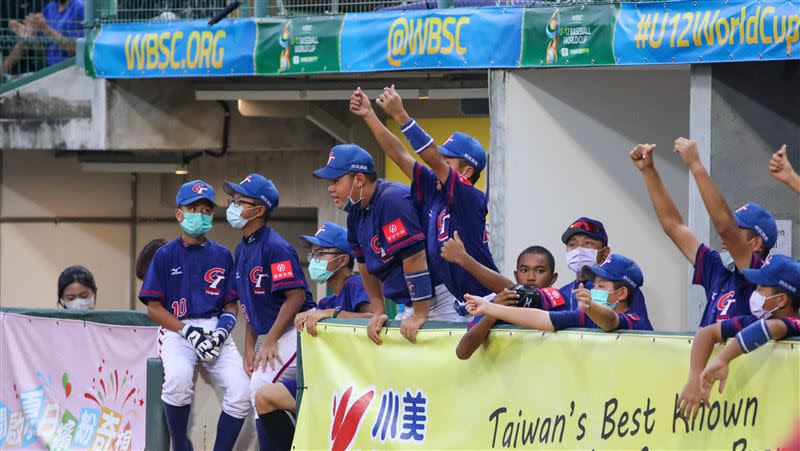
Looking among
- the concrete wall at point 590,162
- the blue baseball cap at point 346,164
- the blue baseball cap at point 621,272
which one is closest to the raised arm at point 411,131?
the blue baseball cap at point 346,164

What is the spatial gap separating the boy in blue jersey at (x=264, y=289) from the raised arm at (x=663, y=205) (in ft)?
8.61

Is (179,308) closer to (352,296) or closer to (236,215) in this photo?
(236,215)

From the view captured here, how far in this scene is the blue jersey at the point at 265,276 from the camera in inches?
333

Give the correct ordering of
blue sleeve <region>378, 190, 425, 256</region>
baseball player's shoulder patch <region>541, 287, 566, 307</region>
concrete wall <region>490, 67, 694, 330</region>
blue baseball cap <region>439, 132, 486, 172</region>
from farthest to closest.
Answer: concrete wall <region>490, 67, 694, 330</region>
blue baseball cap <region>439, 132, 486, 172</region>
blue sleeve <region>378, 190, 425, 256</region>
baseball player's shoulder patch <region>541, 287, 566, 307</region>

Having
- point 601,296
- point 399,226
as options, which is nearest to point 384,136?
→ point 399,226

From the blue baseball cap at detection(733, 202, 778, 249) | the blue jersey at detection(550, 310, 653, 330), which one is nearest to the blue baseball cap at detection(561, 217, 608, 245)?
the blue baseball cap at detection(733, 202, 778, 249)

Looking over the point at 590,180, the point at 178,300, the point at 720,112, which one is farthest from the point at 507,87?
the point at 178,300

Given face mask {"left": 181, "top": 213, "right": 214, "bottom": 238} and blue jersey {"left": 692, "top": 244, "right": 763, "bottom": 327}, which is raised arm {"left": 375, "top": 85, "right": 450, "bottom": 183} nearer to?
blue jersey {"left": 692, "top": 244, "right": 763, "bottom": 327}

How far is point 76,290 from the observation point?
1052 cm

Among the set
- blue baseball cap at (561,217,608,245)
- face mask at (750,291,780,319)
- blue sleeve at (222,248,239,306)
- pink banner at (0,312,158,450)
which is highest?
blue baseball cap at (561,217,608,245)

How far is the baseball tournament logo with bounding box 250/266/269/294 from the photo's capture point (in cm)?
854

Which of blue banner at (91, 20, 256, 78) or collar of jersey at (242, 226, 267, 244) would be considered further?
blue banner at (91, 20, 256, 78)

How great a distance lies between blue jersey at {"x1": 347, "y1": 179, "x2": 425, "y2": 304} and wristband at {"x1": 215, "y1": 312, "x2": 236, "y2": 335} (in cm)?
151

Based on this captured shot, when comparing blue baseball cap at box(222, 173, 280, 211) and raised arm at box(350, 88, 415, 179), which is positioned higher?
raised arm at box(350, 88, 415, 179)
